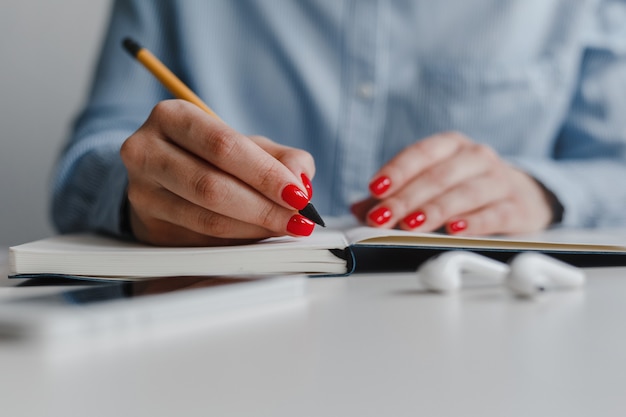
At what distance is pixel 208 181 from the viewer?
0.59m

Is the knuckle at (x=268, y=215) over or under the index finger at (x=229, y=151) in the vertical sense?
under

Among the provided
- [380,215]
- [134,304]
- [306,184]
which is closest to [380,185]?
[380,215]

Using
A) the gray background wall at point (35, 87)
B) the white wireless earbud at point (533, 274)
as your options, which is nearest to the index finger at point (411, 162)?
the white wireless earbud at point (533, 274)

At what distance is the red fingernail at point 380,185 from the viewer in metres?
0.71

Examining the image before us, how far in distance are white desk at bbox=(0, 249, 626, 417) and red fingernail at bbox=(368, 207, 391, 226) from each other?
0.22 metres

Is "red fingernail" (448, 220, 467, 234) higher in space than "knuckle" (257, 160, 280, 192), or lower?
lower

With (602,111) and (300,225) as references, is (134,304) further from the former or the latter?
(602,111)

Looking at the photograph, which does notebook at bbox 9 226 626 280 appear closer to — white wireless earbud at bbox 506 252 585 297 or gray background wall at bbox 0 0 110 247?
white wireless earbud at bbox 506 252 585 297

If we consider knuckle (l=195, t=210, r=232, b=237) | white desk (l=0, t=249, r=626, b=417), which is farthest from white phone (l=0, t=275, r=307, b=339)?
knuckle (l=195, t=210, r=232, b=237)

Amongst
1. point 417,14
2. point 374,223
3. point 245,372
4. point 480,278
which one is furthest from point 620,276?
point 417,14

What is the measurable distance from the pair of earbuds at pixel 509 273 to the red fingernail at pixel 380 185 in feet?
0.68

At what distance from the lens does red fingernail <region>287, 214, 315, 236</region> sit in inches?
21.9

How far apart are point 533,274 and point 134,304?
26 cm

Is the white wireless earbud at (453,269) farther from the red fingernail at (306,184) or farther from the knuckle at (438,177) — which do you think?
the knuckle at (438,177)
